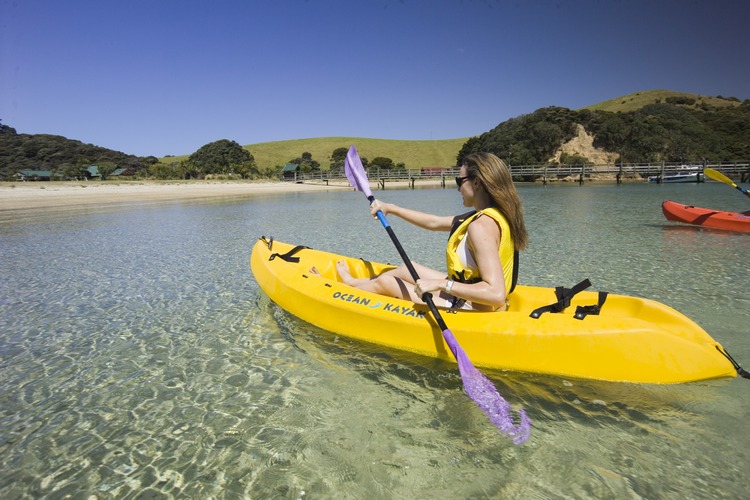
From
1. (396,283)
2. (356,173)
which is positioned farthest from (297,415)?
(356,173)

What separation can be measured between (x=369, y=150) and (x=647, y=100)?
5489 centimetres

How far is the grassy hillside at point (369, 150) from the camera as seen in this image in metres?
85.4

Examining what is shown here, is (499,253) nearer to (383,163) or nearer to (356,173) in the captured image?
(356,173)

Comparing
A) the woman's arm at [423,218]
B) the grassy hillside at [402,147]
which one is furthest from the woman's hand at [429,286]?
the grassy hillside at [402,147]

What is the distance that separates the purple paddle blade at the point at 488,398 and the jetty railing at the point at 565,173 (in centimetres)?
4027

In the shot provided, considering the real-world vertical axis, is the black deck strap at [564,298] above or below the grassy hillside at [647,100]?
below

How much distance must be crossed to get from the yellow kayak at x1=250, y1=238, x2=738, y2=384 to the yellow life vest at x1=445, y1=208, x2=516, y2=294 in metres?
0.28

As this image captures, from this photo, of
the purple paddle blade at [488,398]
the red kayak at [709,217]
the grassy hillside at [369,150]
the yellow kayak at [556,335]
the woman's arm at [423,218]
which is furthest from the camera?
the grassy hillside at [369,150]

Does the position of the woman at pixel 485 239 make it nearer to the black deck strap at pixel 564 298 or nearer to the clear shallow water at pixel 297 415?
the black deck strap at pixel 564 298

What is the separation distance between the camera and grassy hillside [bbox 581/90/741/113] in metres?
72.8

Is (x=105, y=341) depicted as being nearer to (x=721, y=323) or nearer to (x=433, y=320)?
(x=433, y=320)

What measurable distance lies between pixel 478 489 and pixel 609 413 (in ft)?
3.90

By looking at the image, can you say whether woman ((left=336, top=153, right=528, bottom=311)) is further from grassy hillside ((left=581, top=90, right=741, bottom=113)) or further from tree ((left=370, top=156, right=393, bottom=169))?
grassy hillside ((left=581, top=90, right=741, bottom=113))

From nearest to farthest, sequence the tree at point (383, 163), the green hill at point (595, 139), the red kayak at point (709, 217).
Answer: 1. the red kayak at point (709, 217)
2. the green hill at point (595, 139)
3. the tree at point (383, 163)
